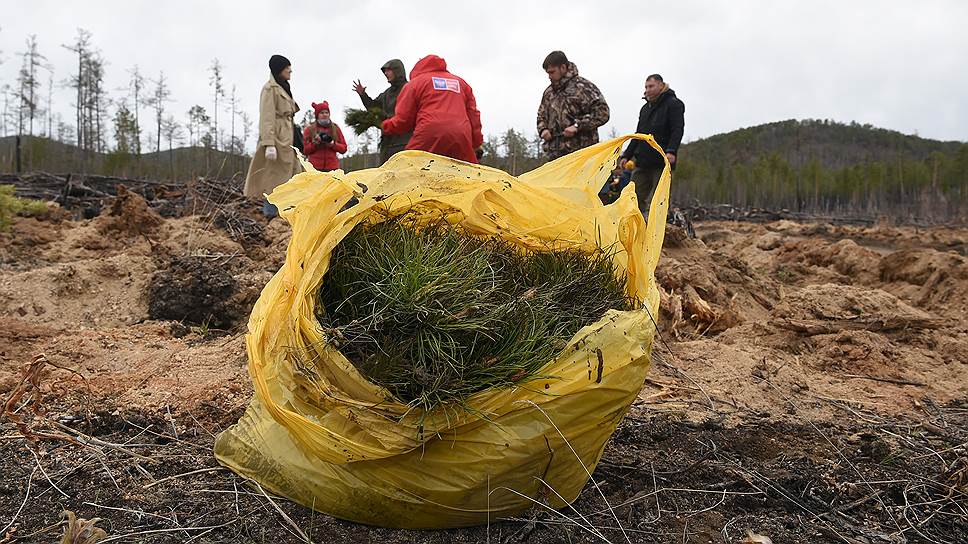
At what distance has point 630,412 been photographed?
2656 millimetres

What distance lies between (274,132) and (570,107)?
8.64 feet

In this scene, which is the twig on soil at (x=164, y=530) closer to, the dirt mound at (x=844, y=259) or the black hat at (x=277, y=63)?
the black hat at (x=277, y=63)

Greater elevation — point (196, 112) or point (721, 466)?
point (196, 112)

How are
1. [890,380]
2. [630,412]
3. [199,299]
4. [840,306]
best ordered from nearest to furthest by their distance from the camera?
[630,412] < [890,380] < [199,299] < [840,306]

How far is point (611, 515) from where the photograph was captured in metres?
1.78

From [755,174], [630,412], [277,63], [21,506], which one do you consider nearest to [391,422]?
[21,506]

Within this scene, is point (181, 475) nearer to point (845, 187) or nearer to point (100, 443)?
point (100, 443)

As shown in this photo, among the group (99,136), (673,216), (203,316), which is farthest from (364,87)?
(99,136)

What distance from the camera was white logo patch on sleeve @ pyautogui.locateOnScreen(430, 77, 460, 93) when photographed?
421 centimetres

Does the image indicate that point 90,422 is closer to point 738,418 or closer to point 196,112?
point 738,418

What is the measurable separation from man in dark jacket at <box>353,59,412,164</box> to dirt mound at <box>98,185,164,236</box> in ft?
7.70

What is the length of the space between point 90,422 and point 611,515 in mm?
1799

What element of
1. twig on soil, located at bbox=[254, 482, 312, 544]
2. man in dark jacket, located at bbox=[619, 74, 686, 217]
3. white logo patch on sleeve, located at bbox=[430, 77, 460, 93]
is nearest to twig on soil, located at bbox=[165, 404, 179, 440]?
twig on soil, located at bbox=[254, 482, 312, 544]

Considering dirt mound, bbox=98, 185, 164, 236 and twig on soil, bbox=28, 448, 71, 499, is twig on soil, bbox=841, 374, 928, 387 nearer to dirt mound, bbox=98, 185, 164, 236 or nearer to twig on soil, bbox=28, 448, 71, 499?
twig on soil, bbox=28, 448, 71, 499
